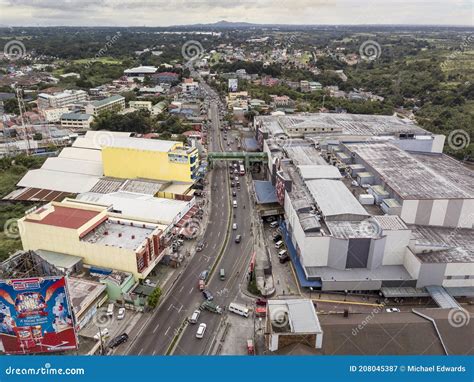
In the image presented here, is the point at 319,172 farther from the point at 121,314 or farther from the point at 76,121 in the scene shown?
the point at 76,121

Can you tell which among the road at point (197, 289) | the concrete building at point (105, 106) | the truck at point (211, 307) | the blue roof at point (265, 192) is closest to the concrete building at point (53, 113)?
the concrete building at point (105, 106)

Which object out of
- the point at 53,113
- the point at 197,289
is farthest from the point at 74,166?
the point at 53,113

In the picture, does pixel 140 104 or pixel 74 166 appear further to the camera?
pixel 140 104

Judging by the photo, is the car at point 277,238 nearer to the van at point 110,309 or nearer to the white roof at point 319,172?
the white roof at point 319,172

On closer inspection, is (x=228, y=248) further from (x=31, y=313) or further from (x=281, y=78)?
(x=281, y=78)

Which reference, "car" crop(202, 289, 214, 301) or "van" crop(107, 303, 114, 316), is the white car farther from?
"car" crop(202, 289, 214, 301)

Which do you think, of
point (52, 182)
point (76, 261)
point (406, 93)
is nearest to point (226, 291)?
point (76, 261)

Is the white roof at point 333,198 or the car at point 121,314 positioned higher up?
the white roof at point 333,198

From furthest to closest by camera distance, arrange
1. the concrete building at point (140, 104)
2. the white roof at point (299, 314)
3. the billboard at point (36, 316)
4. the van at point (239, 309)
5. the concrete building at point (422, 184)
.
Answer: the concrete building at point (140, 104), the concrete building at point (422, 184), the van at point (239, 309), the white roof at point (299, 314), the billboard at point (36, 316)
